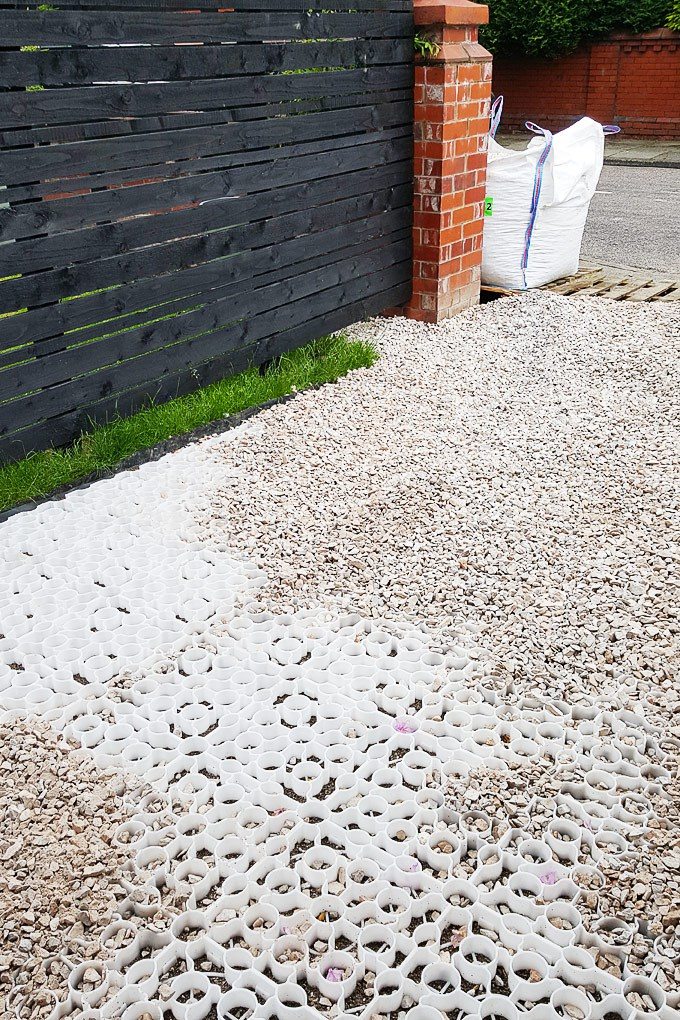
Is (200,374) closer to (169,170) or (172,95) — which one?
(169,170)

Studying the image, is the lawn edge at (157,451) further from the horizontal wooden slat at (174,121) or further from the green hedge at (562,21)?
the green hedge at (562,21)

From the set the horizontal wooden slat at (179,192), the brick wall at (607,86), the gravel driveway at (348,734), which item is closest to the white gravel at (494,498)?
the gravel driveway at (348,734)

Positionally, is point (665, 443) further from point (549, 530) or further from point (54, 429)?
point (54, 429)

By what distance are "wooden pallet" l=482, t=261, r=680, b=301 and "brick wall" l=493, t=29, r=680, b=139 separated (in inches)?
524

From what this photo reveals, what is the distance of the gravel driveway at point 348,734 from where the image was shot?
178 centimetres

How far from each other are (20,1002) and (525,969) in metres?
1.01

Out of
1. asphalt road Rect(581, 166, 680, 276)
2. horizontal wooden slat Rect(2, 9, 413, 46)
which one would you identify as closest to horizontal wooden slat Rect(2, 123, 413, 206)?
horizontal wooden slat Rect(2, 9, 413, 46)

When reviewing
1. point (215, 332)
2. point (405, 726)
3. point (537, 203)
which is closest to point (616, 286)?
point (537, 203)

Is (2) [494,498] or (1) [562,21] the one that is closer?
(2) [494,498]

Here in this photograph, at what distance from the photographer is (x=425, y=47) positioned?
220 inches

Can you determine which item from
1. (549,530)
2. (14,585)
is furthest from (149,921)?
(549,530)

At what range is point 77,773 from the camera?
226cm

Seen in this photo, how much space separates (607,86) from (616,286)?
14554 mm

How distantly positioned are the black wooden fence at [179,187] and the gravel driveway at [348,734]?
Answer: 64 cm
